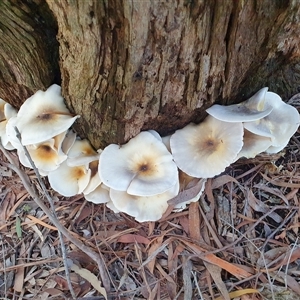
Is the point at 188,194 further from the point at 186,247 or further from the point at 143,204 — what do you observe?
the point at 186,247

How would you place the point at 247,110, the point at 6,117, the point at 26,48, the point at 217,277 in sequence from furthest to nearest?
the point at 6,117, the point at 217,277, the point at 247,110, the point at 26,48

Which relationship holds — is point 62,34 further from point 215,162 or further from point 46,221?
point 46,221

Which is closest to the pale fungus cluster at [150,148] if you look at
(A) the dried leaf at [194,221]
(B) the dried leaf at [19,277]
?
(A) the dried leaf at [194,221]

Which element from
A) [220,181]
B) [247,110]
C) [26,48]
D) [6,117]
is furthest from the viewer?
[220,181]

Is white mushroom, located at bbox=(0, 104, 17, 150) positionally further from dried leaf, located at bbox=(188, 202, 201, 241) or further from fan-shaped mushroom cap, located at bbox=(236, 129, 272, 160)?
fan-shaped mushroom cap, located at bbox=(236, 129, 272, 160)

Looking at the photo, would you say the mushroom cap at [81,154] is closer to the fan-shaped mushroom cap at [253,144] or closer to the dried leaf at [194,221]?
the dried leaf at [194,221]

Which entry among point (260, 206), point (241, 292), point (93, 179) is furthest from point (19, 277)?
point (260, 206)

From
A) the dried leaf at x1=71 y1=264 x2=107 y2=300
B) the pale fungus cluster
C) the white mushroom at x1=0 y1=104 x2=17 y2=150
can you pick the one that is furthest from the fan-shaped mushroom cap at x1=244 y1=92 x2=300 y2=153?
the white mushroom at x1=0 y1=104 x2=17 y2=150
